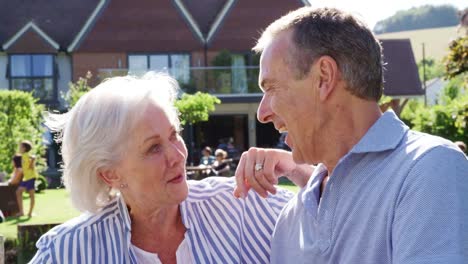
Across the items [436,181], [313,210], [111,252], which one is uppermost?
[436,181]

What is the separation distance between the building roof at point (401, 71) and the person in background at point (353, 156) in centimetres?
4134

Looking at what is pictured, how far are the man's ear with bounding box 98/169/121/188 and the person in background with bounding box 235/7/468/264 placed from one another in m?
0.87

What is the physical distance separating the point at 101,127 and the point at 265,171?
72 cm

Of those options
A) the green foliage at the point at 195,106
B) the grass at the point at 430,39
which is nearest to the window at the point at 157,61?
the green foliage at the point at 195,106

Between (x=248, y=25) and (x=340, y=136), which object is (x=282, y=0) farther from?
(x=340, y=136)

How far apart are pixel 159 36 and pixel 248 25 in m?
4.78

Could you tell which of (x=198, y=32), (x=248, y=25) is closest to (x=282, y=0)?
(x=248, y=25)

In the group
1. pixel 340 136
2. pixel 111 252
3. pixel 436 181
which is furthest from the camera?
pixel 111 252

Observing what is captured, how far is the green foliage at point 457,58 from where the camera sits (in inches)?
396

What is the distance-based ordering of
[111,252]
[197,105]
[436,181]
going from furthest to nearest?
[197,105], [111,252], [436,181]

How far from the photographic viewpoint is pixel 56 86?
38.0m

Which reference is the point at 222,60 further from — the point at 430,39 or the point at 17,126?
the point at 430,39

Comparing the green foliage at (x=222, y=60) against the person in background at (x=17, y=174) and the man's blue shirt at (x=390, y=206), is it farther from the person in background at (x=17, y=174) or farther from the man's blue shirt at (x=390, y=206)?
the man's blue shirt at (x=390, y=206)

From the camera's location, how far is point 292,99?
2494mm
